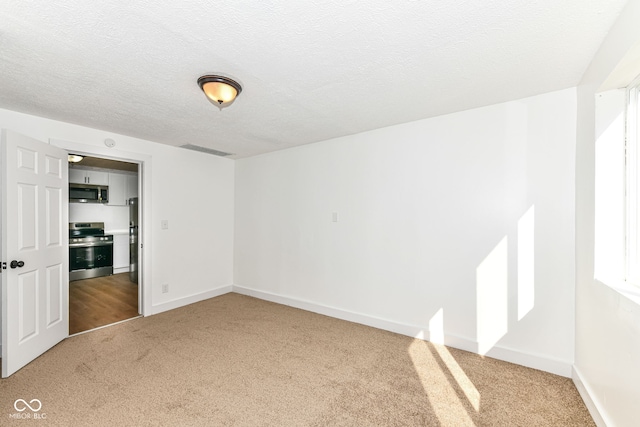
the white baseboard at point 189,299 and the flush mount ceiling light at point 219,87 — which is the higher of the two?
the flush mount ceiling light at point 219,87

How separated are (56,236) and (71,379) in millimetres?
1494

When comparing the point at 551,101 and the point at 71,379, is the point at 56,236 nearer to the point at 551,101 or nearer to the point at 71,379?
the point at 71,379

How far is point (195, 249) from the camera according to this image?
4.46m

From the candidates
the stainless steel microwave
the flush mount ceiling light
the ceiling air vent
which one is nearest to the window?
the flush mount ceiling light

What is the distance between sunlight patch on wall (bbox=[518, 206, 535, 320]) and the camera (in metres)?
2.49

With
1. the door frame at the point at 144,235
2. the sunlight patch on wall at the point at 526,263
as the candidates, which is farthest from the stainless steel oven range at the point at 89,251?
the sunlight patch on wall at the point at 526,263

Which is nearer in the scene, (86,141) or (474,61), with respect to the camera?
(474,61)

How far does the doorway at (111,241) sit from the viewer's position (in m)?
4.12

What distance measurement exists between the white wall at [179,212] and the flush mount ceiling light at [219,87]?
2181 mm

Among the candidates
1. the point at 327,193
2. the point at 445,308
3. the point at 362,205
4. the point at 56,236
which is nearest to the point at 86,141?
the point at 56,236

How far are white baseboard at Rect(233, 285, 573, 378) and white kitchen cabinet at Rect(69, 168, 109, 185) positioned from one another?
4365 millimetres

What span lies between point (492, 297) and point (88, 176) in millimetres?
7550

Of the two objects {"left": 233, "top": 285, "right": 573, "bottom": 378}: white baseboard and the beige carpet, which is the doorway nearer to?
the beige carpet

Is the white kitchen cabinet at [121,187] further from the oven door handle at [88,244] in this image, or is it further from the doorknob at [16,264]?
the doorknob at [16,264]
